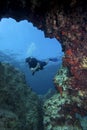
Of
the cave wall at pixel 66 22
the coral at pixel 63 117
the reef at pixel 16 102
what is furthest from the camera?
the coral at pixel 63 117

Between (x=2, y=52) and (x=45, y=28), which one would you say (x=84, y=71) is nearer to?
(x=45, y=28)

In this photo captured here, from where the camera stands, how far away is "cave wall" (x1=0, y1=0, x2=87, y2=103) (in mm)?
6016

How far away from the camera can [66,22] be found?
645 cm

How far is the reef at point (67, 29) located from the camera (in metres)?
6.05

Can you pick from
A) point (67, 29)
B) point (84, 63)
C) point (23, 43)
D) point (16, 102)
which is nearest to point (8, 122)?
point (16, 102)

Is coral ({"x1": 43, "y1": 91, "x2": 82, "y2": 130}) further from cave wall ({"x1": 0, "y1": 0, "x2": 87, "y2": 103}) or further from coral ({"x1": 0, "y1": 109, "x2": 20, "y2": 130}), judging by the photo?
coral ({"x1": 0, "y1": 109, "x2": 20, "y2": 130})

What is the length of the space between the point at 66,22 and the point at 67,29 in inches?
8.2

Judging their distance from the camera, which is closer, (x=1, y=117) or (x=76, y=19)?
(x=1, y=117)

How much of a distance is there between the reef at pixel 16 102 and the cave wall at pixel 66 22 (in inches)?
61.7

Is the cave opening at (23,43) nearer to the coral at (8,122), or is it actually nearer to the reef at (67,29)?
the reef at (67,29)

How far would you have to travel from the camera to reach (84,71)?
6.73 m

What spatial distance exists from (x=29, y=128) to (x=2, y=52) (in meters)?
22.6

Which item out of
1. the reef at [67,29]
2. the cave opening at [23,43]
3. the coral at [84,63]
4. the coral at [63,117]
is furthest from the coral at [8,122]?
the cave opening at [23,43]

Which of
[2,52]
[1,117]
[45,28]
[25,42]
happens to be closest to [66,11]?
[45,28]
